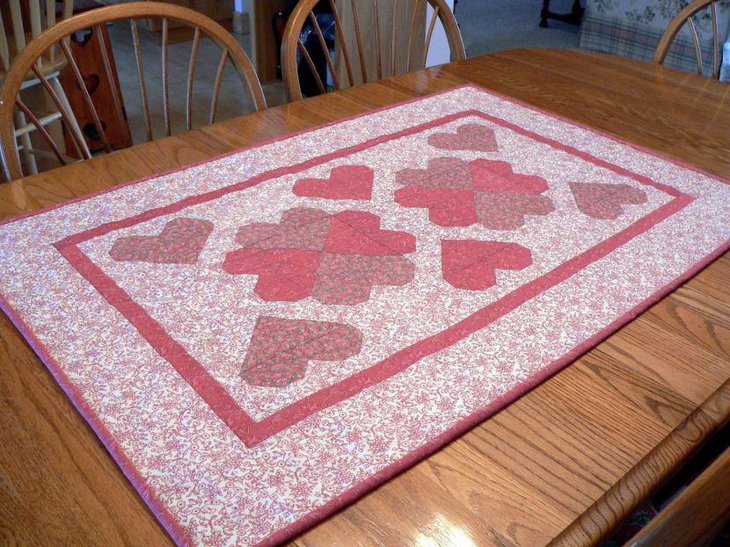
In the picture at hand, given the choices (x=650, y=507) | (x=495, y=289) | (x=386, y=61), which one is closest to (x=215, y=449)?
(x=495, y=289)

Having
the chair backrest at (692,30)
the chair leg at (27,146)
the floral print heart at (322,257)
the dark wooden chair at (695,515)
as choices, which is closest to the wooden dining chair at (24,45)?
the chair leg at (27,146)

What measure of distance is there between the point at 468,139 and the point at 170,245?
0.59m

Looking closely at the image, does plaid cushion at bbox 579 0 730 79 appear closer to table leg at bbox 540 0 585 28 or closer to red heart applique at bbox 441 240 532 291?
table leg at bbox 540 0 585 28

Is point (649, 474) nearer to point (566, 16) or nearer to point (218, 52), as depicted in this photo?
point (218, 52)

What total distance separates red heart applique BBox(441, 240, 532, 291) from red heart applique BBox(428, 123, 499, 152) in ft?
1.05

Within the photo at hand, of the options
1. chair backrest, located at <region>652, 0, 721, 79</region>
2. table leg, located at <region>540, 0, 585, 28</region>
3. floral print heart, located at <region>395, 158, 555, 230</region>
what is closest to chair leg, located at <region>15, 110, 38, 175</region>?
floral print heart, located at <region>395, 158, 555, 230</region>

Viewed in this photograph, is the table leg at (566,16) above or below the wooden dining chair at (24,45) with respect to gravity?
below

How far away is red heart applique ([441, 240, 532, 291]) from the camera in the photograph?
89 centimetres

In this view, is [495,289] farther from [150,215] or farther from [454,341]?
[150,215]

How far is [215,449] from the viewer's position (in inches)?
25.5

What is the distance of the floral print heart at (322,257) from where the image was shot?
87 centimetres

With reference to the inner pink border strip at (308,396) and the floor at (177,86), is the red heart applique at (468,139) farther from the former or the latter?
the floor at (177,86)

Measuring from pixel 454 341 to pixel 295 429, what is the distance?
0.22 meters

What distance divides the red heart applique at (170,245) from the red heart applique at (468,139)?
1.54 feet
